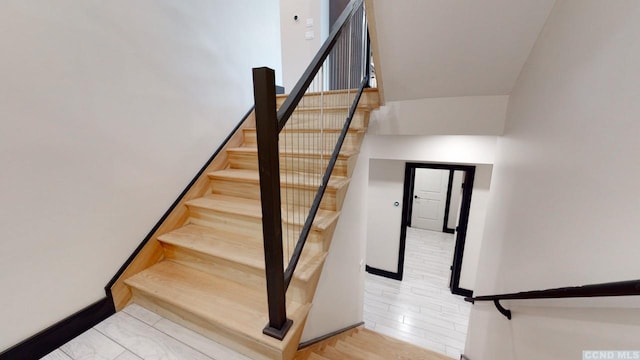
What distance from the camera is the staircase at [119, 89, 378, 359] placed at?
4.25 ft

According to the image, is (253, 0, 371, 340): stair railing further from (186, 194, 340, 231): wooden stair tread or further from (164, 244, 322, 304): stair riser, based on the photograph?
(164, 244, 322, 304): stair riser

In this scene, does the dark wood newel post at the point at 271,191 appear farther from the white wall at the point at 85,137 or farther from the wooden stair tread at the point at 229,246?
the white wall at the point at 85,137

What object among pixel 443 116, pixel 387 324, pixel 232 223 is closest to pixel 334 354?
pixel 232 223

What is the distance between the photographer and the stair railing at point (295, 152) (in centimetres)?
96

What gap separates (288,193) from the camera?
1.61 m

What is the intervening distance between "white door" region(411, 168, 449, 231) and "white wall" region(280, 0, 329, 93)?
3.74 m

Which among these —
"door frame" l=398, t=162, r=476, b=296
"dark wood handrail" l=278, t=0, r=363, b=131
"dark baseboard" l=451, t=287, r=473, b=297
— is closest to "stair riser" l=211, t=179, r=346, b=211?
"dark wood handrail" l=278, t=0, r=363, b=131

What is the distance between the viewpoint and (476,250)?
375cm

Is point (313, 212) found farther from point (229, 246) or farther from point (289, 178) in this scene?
point (229, 246)

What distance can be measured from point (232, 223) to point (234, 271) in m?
0.39

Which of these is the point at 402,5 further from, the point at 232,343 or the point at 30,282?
the point at 30,282

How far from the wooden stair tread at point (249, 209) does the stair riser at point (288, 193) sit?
0.04 metres

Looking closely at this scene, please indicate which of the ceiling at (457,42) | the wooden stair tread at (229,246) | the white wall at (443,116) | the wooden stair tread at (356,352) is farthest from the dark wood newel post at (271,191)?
the white wall at (443,116)

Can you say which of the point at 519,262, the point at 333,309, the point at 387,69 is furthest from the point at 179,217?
the point at 519,262
